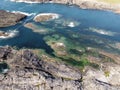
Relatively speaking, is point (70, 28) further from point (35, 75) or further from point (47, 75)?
point (35, 75)

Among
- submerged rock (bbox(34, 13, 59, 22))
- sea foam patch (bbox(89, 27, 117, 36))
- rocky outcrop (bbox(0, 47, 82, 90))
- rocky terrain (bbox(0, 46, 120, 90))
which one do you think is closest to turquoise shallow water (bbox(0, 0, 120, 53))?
sea foam patch (bbox(89, 27, 117, 36))

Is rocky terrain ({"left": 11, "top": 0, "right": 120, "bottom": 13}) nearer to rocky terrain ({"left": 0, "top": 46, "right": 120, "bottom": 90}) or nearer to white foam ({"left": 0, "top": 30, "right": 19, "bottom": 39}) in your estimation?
white foam ({"left": 0, "top": 30, "right": 19, "bottom": 39})

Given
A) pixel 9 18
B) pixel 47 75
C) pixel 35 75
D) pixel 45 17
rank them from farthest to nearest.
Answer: pixel 45 17, pixel 9 18, pixel 47 75, pixel 35 75

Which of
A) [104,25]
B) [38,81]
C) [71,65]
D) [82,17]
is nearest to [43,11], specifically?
[82,17]

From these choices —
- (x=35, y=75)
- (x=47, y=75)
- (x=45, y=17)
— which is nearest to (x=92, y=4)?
(x=45, y=17)

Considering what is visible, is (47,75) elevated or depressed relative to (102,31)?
depressed

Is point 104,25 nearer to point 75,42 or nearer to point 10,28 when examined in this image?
point 75,42

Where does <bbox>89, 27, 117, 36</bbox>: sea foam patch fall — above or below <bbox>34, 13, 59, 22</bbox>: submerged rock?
below

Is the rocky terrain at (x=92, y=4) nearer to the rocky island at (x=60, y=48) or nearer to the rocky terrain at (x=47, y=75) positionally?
the rocky island at (x=60, y=48)
